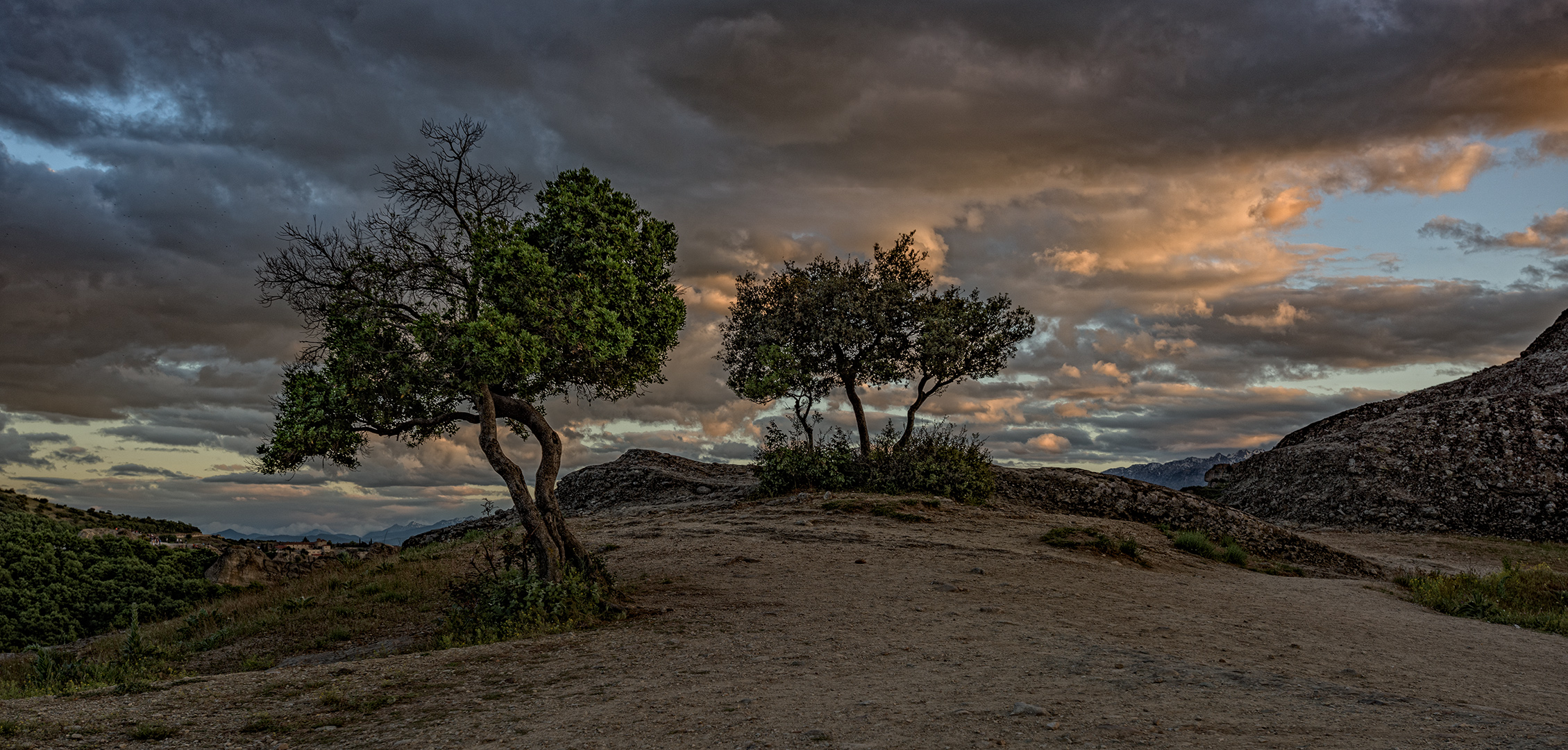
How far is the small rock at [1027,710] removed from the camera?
6.02 metres

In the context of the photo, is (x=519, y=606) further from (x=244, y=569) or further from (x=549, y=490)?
(x=244, y=569)

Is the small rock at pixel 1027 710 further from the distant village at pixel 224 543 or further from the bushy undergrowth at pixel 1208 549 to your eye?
the distant village at pixel 224 543

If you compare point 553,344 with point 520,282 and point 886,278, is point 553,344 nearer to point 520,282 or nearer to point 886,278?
point 520,282

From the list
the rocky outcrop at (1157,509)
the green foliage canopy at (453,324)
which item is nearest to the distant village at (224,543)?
the green foliage canopy at (453,324)

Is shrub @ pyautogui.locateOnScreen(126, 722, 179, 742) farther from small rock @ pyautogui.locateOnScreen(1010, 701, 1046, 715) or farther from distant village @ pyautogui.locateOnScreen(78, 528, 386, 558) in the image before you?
distant village @ pyautogui.locateOnScreen(78, 528, 386, 558)

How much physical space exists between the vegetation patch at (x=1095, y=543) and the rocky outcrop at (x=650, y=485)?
9.53 metres

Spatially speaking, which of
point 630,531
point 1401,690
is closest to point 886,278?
point 630,531

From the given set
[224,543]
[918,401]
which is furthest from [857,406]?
[224,543]

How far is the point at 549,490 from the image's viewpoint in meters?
12.1

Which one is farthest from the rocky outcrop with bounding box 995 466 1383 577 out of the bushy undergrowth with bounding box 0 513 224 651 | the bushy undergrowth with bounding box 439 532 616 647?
the bushy undergrowth with bounding box 0 513 224 651

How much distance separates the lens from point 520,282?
435 inches

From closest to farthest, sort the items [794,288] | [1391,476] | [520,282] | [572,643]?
[572,643], [520,282], [794,288], [1391,476]

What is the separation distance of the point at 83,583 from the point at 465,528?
14.0 metres

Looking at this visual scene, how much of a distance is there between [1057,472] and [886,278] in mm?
8544
